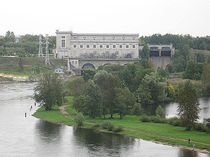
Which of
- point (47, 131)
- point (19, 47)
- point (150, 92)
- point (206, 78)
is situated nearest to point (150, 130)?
point (47, 131)

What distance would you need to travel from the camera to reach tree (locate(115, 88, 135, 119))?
4475cm

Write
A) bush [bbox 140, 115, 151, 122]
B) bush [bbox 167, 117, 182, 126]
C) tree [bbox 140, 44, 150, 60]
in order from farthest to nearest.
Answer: tree [bbox 140, 44, 150, 60], bush [bbox 140, 115, 151, 122], bush [bbox 167, 117, 182, 126]

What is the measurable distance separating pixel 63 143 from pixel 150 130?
6745mm

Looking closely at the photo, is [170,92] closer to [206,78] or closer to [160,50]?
[206,78]

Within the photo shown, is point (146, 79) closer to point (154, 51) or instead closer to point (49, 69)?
point (49, 69)

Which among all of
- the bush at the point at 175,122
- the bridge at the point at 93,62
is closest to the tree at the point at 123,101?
the bush at the point at 175,122

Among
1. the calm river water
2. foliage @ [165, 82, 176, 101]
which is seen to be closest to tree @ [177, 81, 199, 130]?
the calm river water

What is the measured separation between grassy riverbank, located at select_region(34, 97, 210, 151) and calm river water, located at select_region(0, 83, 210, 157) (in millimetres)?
881

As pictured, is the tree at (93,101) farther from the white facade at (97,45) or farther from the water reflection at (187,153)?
the white facade at (97,45)

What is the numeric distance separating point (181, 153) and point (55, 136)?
962 cm

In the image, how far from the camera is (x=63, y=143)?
36.4m

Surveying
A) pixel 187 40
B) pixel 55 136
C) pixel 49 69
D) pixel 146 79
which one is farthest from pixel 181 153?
pixel 187 40

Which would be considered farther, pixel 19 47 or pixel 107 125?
pixel 19 47

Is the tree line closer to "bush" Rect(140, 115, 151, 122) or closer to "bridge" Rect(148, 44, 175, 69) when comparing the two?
"bridge" Rect(148, 44, 175, 69)
